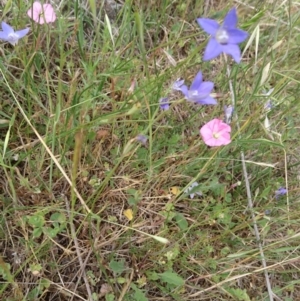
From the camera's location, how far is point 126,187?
4.01 ft

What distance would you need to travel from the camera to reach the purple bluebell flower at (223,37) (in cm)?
74

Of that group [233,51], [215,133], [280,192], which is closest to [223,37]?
[233,51]

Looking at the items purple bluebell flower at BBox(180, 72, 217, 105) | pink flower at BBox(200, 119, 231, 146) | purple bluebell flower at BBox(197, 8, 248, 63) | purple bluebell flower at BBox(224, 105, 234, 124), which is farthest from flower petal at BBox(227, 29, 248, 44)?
purple bluebell flower at BBox(224, 105, 234, 124)

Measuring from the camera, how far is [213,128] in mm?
1129

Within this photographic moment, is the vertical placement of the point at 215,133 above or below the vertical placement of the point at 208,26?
below

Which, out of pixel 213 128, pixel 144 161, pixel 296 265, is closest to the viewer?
pixel 213 128

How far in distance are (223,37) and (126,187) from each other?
0.57 meters

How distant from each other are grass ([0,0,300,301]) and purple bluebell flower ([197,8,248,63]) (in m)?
0.25

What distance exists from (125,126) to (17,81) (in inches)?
12.0

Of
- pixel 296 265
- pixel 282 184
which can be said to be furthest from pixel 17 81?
pixel 296 265

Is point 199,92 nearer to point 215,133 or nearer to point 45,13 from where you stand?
point 215,133

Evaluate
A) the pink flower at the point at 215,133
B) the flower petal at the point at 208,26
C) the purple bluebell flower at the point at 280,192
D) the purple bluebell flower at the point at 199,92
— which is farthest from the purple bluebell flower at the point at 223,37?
the purple bluebell flower at the point at 280,192

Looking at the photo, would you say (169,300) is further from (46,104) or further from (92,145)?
(46,104)

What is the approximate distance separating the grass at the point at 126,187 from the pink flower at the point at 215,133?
4cm
